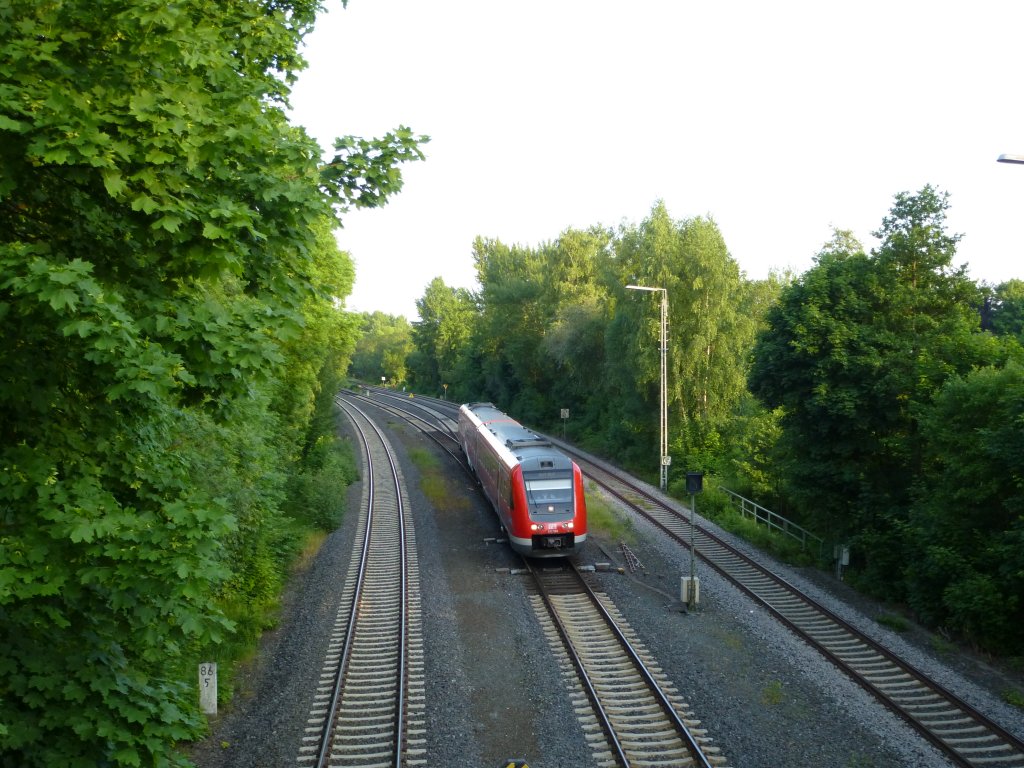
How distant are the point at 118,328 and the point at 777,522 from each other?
2527cm

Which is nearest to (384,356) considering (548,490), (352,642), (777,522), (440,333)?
(440,333)

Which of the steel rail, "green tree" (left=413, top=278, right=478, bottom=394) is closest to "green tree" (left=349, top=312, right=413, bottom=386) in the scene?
"green tree" (left=413, top=278, right=478, bottom=394)

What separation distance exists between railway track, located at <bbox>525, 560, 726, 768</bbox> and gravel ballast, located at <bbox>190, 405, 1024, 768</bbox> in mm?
237

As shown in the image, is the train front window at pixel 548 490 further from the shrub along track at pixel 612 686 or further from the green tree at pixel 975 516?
the green tree at pixel 975 516

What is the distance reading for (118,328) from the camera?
4.96 metres

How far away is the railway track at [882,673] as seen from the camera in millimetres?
10492

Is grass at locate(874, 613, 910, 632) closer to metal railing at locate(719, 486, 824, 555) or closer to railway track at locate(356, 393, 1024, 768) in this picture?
railway track at locate(356, 393, 1024, 768)

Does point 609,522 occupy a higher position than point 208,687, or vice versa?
point 609,522

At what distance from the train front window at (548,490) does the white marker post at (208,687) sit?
29.5 ft

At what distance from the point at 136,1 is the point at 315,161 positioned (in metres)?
1.72

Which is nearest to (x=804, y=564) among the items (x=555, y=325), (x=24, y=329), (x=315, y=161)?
(x=315, y=161)

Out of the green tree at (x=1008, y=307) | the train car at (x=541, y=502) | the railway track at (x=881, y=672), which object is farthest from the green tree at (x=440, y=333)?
the railway track at (x=881, y=672)

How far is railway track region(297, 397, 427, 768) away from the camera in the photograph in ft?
34.0

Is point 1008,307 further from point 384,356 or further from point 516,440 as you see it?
point 384,356
